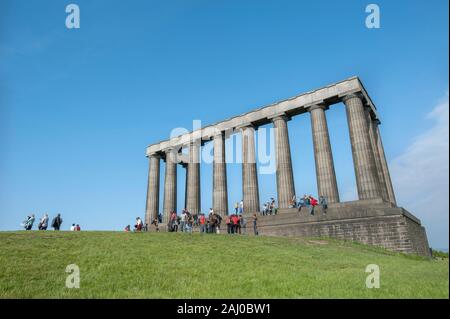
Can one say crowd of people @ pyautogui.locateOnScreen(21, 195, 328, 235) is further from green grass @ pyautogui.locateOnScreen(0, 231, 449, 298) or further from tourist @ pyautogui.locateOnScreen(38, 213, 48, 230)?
green grass @ pyautogui.locateOnScreen(0, 231, 449, 298)

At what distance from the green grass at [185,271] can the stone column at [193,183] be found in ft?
85.1

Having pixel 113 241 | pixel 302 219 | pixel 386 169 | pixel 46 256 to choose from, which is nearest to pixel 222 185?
pixel 302 219

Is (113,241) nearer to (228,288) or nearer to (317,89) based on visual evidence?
(228,288)

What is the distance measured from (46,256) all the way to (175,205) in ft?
112

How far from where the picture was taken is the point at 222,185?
4203cm

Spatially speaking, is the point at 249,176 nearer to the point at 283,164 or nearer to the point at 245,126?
the point at 283,164

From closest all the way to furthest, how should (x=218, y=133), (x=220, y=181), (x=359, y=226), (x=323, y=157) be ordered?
(x=359, y=226), (x=323, y=157), (x=220, y=181), (x=218, y=133)

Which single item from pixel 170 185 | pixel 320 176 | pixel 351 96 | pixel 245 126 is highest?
pixel 351 96

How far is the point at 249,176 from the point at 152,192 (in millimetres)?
16720

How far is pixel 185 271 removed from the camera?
1235cm

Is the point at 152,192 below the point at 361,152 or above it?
below

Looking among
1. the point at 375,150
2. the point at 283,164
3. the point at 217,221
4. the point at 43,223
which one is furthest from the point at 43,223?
the point at 375,150

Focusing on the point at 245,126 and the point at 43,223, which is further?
the point at 245,126

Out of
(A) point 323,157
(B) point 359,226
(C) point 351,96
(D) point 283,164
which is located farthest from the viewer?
(D) point 283,164
